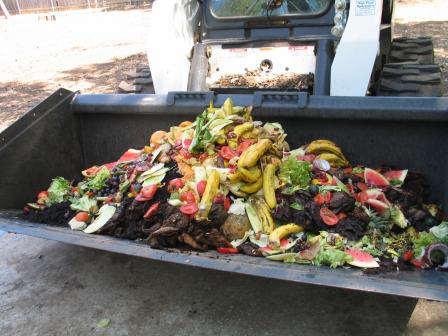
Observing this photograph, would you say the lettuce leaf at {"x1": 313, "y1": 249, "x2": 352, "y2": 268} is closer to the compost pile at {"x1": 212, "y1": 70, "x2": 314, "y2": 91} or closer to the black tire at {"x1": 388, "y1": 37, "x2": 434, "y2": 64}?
the compost pile at {"x1": 212, "y1": 70, "x2": 314, "y2": 91}

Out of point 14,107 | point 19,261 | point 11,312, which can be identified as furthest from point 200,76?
point 14,107

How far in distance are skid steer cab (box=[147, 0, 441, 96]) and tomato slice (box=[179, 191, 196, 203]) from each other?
149 centimetres

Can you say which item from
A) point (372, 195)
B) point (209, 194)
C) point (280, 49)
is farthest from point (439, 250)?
point (280, 49)

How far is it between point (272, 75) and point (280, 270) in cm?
237

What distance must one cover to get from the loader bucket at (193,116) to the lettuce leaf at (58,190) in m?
0.11

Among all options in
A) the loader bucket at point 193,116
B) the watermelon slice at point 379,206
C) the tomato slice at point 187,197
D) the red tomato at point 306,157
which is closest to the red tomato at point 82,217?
the loader bucket at point 193,116

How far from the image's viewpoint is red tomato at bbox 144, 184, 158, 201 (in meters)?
3.55

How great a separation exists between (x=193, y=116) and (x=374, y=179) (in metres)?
1.62

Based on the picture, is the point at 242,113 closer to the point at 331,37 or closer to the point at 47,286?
the point at 331,37

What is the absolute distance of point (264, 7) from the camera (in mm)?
4801

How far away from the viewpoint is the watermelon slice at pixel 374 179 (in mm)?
3398

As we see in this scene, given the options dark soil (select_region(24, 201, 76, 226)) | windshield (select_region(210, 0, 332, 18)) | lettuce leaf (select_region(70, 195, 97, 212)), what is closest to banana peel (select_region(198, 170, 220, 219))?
lettuce leaf (select_region(70, 195, 97, 212))

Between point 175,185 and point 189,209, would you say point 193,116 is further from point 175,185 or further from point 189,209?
point 189,209

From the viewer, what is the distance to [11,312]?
3488mm
